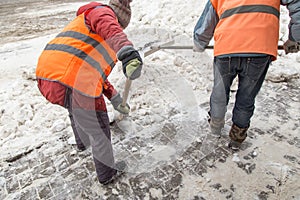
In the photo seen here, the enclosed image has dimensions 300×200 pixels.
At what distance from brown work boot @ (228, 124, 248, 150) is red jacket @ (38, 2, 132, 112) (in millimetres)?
1218

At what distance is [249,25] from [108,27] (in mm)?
1027

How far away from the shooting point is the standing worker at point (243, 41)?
5.89 feet

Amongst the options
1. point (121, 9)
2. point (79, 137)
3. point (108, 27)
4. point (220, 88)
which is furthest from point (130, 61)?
point (79, 137)

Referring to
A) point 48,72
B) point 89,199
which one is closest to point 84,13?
point 48,72

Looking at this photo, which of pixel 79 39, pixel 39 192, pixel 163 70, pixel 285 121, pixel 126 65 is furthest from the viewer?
pixel 163 70

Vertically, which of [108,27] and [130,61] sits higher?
[108,27]

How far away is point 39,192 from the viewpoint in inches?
80.7

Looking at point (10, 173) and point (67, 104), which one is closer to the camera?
point (67, 104)

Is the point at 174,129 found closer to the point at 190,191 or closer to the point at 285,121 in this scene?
the point at 190,191

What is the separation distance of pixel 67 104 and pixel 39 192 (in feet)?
2.60

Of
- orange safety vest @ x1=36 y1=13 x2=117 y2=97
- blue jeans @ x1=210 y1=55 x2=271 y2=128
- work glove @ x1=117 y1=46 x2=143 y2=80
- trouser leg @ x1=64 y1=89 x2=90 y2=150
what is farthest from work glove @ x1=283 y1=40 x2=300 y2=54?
trouser leg @ x1=64 y1=89 x2=90 y2=150

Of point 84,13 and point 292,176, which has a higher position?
point 84,13

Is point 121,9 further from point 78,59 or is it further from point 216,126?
point 216,126

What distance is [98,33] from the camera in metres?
1.66
